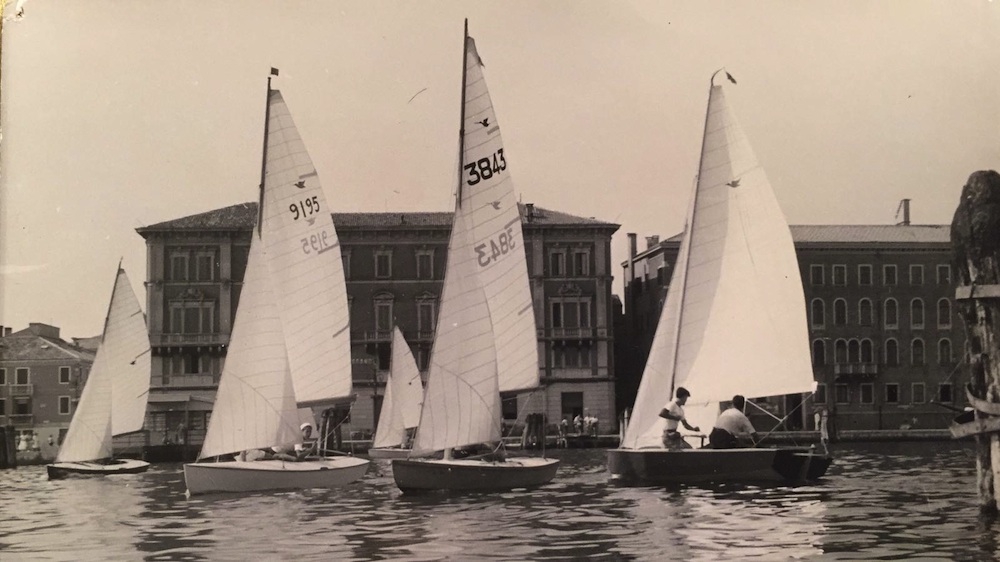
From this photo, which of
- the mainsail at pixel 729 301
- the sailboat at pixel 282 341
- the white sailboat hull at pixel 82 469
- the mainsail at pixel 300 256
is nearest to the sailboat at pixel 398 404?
the white sailboat hull at pixel 82 469

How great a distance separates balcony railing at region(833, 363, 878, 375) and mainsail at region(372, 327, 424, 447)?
30.0m

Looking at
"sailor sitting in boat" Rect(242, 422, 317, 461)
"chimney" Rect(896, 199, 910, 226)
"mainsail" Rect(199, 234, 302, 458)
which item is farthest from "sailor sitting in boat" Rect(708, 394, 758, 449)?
"chimney" Rect(896, 199, 910, 226)

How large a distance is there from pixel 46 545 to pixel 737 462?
36.0 ft

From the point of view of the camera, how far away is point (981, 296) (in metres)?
14.3

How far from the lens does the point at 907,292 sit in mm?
69312

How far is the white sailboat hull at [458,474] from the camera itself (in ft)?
75.0

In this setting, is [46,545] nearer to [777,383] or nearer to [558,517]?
[558,517]

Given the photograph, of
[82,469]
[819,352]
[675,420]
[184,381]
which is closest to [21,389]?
[184,381]

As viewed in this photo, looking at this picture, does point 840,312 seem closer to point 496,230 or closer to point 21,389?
point 21,389

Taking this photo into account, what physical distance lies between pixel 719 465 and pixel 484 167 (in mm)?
6370

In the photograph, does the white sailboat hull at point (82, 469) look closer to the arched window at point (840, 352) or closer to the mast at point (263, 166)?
the mast at point (263, 166)

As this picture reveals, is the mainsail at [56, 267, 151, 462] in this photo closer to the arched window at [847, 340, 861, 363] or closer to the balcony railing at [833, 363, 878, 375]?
the balcony railing at [833, 363, 878, 375]

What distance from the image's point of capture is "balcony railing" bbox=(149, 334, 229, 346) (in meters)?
66.6

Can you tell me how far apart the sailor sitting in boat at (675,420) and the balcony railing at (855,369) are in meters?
47.0
